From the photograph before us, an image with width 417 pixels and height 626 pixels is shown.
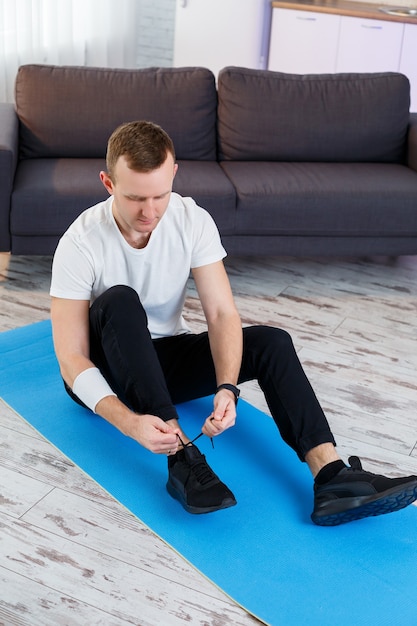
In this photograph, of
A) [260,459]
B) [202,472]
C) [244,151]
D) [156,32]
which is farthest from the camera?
[156,32]

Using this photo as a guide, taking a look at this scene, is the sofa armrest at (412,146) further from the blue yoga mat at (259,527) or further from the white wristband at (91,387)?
the white wristband at (91,387)

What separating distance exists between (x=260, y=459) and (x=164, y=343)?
1.32 feet

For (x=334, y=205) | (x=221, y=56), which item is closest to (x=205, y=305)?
(x=334, y=205)

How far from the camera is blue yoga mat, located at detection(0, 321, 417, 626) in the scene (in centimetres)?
Result: 181

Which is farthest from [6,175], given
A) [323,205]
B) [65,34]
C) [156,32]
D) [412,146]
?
[156,32]

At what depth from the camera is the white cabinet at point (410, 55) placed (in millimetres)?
4969

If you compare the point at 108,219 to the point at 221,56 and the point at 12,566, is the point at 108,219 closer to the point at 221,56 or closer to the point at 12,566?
the point at 12,566

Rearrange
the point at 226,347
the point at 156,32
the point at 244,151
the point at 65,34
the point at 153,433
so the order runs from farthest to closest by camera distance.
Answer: the point at 156,32, the point at 65,34, the point at 244,151, the point at 226,347, the point at 153,433

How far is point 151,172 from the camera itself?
1.92 meters

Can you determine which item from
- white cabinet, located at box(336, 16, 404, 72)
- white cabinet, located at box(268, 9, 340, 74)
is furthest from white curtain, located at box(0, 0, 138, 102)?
white cabinet, located at box(336, 16, 404, 72)

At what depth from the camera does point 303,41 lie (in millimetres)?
5270

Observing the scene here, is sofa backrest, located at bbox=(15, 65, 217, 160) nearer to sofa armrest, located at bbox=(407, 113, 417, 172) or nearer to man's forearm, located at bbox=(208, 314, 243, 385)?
sofa armrest, located at bbox=(407, 113, 417, 172)

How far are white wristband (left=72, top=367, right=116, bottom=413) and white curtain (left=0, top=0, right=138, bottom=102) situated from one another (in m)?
3.06

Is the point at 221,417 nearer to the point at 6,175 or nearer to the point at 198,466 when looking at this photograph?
the point at 198,466
